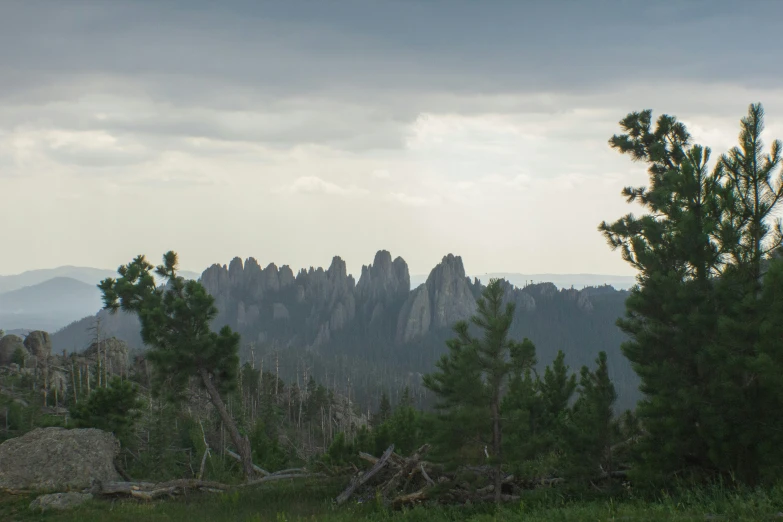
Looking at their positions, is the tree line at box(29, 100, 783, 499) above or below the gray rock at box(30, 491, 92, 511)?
above

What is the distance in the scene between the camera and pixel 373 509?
13.9 meters

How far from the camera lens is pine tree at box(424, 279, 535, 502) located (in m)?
13.0

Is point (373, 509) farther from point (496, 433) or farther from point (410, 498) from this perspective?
point (496, 433)

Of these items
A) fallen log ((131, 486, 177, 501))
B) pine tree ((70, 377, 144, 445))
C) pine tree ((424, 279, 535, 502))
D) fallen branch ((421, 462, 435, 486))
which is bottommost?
fallen log ((131, 486, 177, 501))

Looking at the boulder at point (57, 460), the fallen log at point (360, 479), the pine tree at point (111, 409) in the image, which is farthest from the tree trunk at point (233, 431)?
the fallen log at point (360, 479)

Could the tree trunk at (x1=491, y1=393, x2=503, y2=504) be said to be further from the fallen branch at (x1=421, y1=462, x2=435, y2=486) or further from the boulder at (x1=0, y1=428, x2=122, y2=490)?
the boulder at (x1=0, y1=428, x2=122, y2=490)

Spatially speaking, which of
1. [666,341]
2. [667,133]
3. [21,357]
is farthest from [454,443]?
[21,357]

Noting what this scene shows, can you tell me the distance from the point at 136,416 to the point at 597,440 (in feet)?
64.4

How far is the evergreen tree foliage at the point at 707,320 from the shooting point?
10.9 meters

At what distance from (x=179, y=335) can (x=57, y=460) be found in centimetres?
556

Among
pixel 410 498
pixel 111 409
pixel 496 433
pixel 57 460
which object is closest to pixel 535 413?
pixel 496 433

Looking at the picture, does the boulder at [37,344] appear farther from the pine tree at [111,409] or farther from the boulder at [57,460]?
the boulder at [57,460]

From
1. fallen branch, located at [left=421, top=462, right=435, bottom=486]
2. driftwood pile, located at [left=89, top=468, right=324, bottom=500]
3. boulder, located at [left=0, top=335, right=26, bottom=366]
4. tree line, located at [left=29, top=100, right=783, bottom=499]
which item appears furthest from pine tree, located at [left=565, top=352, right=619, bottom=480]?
boulder, located at [left=0, top=335, right=26, bottom=366]

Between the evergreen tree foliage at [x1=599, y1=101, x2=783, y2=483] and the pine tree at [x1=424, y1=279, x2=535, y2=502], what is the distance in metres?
2.69
